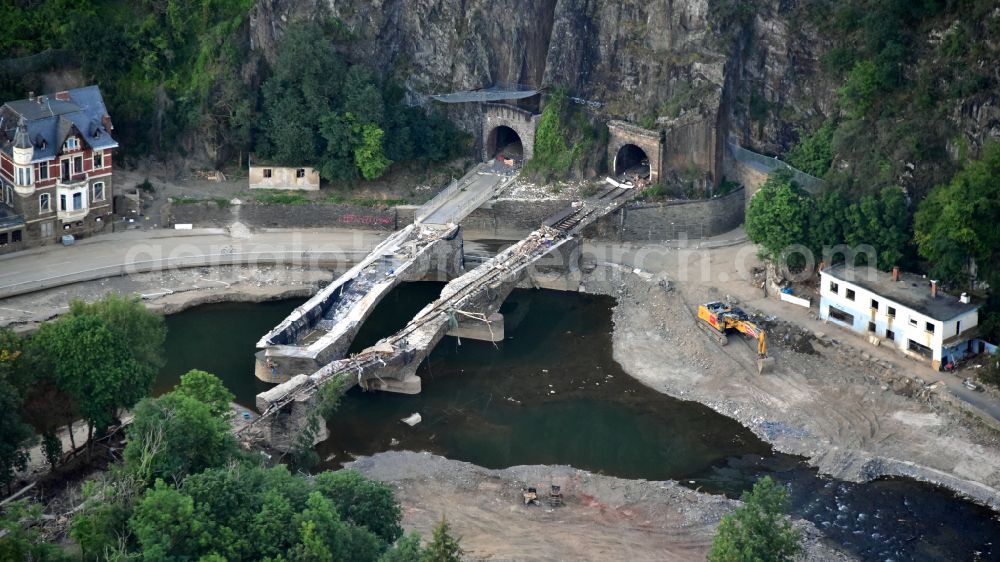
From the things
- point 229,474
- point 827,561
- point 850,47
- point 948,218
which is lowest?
point 827,561

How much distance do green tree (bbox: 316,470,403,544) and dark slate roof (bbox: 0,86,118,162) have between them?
34.4m

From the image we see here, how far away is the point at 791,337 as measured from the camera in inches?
3351

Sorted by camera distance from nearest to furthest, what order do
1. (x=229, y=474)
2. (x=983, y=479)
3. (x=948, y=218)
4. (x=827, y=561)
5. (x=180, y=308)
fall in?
(x=229, y=474) → (x=827, y=561) → (x=983, y=479) → (x=948, y=218) → (x=180, y=308)

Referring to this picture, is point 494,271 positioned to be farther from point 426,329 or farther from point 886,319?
point 886,319

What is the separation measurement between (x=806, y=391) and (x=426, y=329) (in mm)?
19053

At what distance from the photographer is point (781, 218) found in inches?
3460

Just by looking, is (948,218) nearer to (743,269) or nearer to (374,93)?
(743,269)

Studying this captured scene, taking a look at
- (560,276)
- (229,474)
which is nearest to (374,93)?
(560,276)

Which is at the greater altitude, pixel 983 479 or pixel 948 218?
pixel 948 218

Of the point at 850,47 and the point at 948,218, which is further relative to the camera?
the point at 850,47

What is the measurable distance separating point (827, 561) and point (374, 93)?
4309cm

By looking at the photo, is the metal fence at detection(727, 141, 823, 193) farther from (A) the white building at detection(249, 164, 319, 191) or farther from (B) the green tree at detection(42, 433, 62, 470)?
(B) the green tree at detection(42, 433, 62, 470)

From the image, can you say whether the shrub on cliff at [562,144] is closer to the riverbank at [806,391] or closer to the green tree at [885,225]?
the riverbank at [806,391]

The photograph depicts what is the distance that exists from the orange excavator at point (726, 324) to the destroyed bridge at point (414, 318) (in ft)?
33.5
